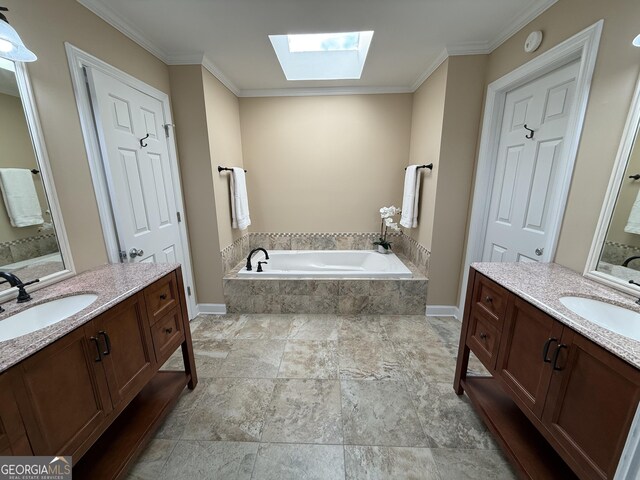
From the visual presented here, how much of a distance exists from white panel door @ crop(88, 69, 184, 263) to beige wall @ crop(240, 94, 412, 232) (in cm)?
122

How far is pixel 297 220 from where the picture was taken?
3.35m

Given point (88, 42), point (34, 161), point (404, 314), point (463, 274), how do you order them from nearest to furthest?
point (34, 161) < point (88, 42) < point (463, 274) < point (404, 314)

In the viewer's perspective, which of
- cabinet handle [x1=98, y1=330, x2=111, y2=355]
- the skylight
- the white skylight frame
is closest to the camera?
cabinet handle [x1=98, y1=330, x2=111, y2=355]

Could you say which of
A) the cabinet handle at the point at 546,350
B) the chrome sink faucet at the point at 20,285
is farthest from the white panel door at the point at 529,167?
the chrome sink faucet at the point at 20,285

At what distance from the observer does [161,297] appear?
4.61 feet

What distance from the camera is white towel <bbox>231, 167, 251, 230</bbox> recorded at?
2.72 m

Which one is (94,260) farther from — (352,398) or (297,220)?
(297,220)

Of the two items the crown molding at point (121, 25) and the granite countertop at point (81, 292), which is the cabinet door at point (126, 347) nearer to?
the granite countertop at point (81, 292)

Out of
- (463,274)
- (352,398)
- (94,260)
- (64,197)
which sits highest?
(64,197)

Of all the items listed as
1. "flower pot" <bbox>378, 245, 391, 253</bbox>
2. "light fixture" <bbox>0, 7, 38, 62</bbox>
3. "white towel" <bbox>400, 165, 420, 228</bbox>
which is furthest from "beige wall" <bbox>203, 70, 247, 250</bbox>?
"white towel" <bbox>400, 165, 420, 228</bbox>

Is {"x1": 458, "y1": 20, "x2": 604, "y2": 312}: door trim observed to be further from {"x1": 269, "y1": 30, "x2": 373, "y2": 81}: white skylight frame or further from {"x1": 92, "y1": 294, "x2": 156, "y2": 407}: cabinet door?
{"x1": 92, "y1": 294, "x2": 156, "y2": 407}: cabinet door

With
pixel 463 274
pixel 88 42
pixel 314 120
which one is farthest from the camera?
→ pixel 314 120

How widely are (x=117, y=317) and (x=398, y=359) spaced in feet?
6.02

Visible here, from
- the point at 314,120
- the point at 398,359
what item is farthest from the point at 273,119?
the point at 398,359
